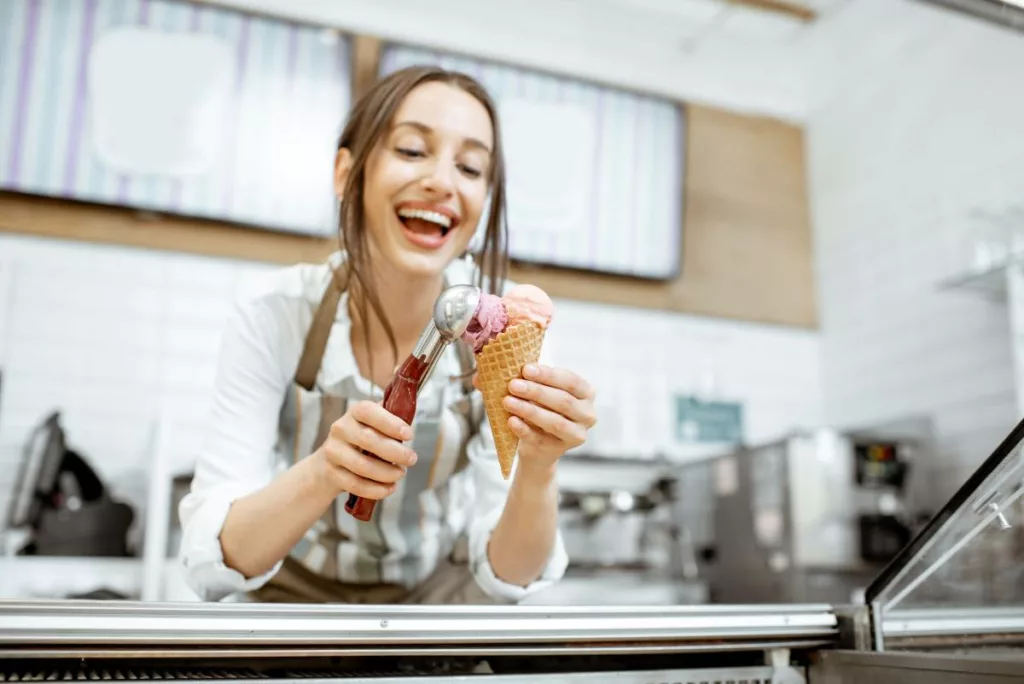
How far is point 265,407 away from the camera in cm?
118

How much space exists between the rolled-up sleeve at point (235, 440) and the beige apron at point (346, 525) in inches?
1.6

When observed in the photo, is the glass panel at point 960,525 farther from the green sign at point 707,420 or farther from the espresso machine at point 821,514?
the green sign at point 707,420

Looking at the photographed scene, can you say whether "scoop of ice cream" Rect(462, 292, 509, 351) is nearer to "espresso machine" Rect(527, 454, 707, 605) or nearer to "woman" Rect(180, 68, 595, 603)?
"woman" Rect(180, 68, 595, 603)

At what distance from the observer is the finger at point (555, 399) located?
2.67ft

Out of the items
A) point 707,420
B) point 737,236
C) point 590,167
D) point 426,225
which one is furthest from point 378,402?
point 737,236

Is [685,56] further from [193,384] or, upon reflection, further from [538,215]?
[193,384]

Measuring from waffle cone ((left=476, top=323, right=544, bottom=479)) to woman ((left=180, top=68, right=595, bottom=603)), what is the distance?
2cm

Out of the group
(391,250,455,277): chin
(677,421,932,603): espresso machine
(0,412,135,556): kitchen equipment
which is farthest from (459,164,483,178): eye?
(677,421,932,603): espresso machine

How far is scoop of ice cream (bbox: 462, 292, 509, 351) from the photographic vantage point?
2.56ft

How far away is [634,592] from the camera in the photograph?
357cm

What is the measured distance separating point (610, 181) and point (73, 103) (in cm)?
229

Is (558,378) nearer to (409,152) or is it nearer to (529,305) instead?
(529,305)

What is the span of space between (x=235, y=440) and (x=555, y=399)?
1.66 ft

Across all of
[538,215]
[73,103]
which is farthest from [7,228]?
[538,215]
